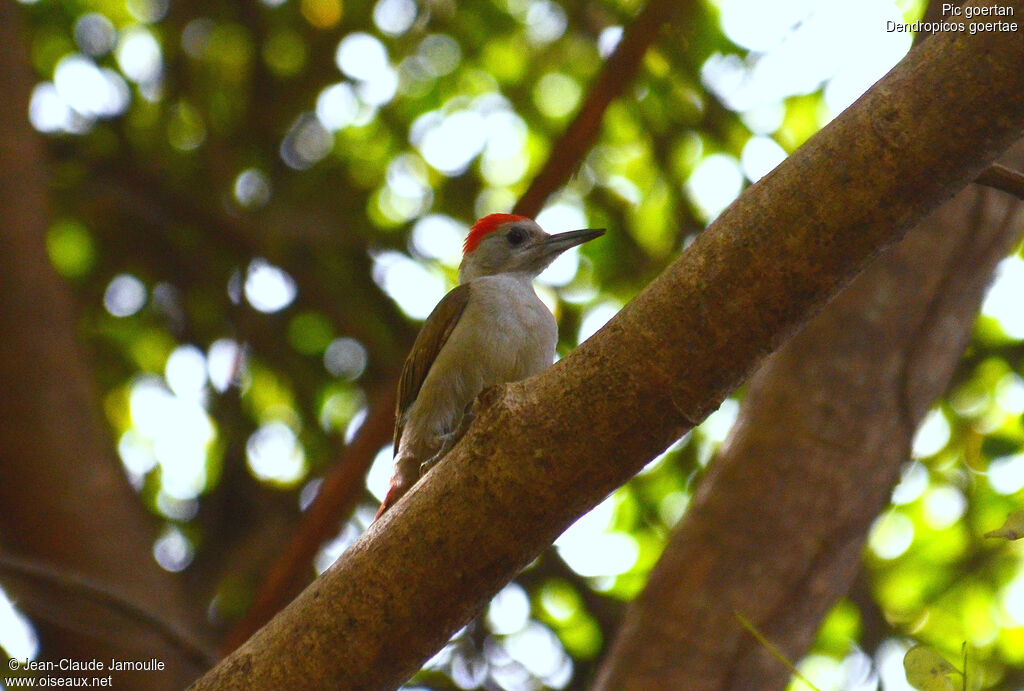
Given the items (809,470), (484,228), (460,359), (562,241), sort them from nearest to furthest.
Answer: (460,359) → (809,470) → (562,241) → (484,228)

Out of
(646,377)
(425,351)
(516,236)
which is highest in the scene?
(646,377)

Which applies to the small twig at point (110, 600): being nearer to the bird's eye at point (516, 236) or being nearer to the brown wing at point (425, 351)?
the brown wing at point (425, 351)

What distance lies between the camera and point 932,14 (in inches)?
149

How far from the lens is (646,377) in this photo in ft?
6.36

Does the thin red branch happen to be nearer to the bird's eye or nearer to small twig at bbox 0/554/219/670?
the bird's eye

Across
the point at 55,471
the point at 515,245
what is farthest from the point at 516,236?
the point at 55,471

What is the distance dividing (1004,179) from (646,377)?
0.90 m

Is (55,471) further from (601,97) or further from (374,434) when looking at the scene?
(601,97)

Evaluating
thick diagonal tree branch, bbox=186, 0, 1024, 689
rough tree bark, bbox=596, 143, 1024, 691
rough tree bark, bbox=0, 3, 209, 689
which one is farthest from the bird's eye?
thick diagonal tree branch, bbox=186, 0, 1024, 689

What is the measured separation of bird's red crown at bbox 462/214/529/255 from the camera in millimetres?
4766

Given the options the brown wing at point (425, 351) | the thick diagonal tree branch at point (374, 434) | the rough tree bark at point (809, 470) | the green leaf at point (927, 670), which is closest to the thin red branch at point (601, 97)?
the thick diagonal tree branch at point (374, 434)

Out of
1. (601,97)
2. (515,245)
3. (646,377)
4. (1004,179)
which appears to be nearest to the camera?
(646,377)

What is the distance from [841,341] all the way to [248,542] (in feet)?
11.2

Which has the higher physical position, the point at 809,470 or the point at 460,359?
the point at 460,359
